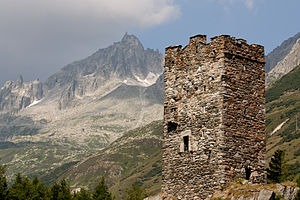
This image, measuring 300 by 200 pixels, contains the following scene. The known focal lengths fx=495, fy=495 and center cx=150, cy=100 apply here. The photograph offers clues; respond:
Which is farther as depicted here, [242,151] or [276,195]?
[242,151]

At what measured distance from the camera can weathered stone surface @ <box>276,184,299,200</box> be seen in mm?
18359

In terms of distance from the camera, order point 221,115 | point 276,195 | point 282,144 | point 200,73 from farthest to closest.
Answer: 1. point 282,144
2. point 200,73
3. point 221,115
4. point 276,195

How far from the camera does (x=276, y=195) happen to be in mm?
18172

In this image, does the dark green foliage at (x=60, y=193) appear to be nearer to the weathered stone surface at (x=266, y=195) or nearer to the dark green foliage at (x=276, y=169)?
the weathered stone surface at (x=266, y=195)

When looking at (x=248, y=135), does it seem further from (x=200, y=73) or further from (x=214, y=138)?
(x=200, y=73)

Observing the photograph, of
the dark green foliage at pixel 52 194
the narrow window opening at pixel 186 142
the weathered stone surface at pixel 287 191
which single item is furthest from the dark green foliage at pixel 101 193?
the weathered stone surface at pixel 287 191

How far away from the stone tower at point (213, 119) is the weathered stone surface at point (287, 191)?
5.63 feet

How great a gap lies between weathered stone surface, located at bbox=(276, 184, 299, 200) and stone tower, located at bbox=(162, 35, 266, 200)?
5.63 ft

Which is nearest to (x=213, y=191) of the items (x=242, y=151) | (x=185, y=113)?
(x=242, y=151)

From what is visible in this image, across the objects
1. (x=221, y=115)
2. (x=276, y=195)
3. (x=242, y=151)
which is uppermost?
(x=221, y=115)

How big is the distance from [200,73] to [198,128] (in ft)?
7.82

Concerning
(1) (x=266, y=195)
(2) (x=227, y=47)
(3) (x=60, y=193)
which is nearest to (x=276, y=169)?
(3) (x=60, y=193)

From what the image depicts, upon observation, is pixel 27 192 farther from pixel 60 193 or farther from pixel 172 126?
pixel 172 126

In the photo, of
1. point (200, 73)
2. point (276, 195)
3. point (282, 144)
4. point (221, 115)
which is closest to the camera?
point (276, 195)
